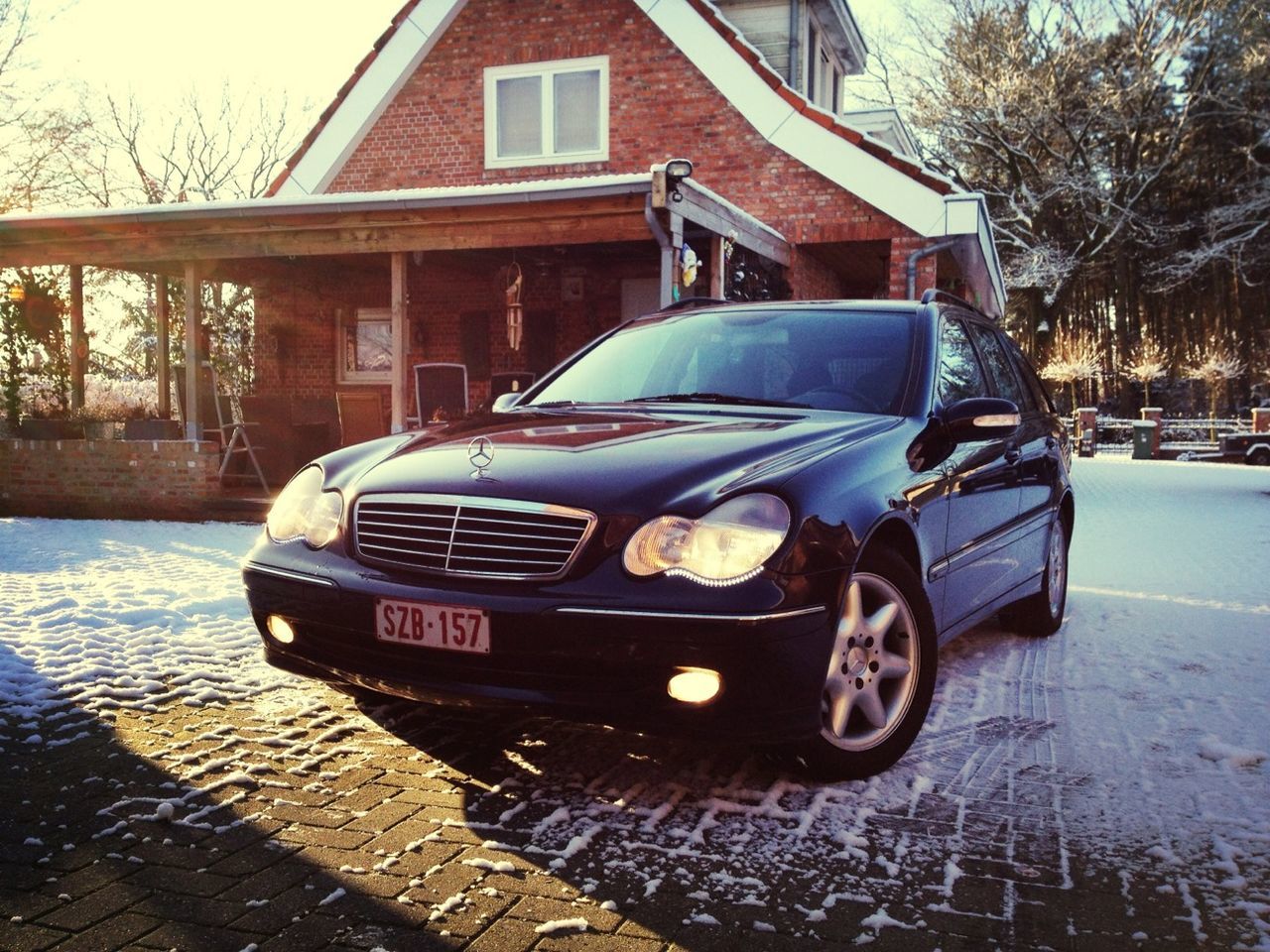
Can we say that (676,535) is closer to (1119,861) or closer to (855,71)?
(1119,861)

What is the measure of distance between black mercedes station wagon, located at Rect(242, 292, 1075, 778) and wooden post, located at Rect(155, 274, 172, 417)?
32.0ft

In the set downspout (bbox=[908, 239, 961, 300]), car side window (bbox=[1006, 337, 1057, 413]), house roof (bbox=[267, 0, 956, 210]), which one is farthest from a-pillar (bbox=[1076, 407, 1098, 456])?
car side window (bbox=[1006, 337, 1057, 413])

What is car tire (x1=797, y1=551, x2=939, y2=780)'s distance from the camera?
3268 mm

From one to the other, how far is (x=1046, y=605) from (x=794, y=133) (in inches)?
357

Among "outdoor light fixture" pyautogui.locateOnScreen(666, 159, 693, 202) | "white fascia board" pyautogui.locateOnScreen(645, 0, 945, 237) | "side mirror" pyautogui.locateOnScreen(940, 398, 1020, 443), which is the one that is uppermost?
"white fascia board" pyautogui.locateOnScreen(645, 0, 945, 237)

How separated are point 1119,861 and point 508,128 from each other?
543 inches

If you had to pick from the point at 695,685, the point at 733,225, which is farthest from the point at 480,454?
the point at 733,225

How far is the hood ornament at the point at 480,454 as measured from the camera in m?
3.29

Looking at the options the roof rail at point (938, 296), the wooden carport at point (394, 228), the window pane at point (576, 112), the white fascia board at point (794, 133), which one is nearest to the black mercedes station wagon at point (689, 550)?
the roof rail at point (938, 296)

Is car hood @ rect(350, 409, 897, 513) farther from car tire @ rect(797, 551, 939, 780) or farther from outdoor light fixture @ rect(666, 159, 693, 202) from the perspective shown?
outdoor light fixture @ rect(666, 159, 693, 202)

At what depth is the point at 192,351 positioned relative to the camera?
1123 centimetres

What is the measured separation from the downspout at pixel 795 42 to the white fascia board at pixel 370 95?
498 cm

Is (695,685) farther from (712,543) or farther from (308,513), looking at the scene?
(308,513)

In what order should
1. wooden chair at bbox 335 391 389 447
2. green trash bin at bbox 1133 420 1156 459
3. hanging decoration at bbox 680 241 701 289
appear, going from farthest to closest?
1. green trash bin at bbox 1133 420 1156 459
2. wooden chair at bbox 335 391 389 447
3. hanging decoration at bbox 680 241 701 289
